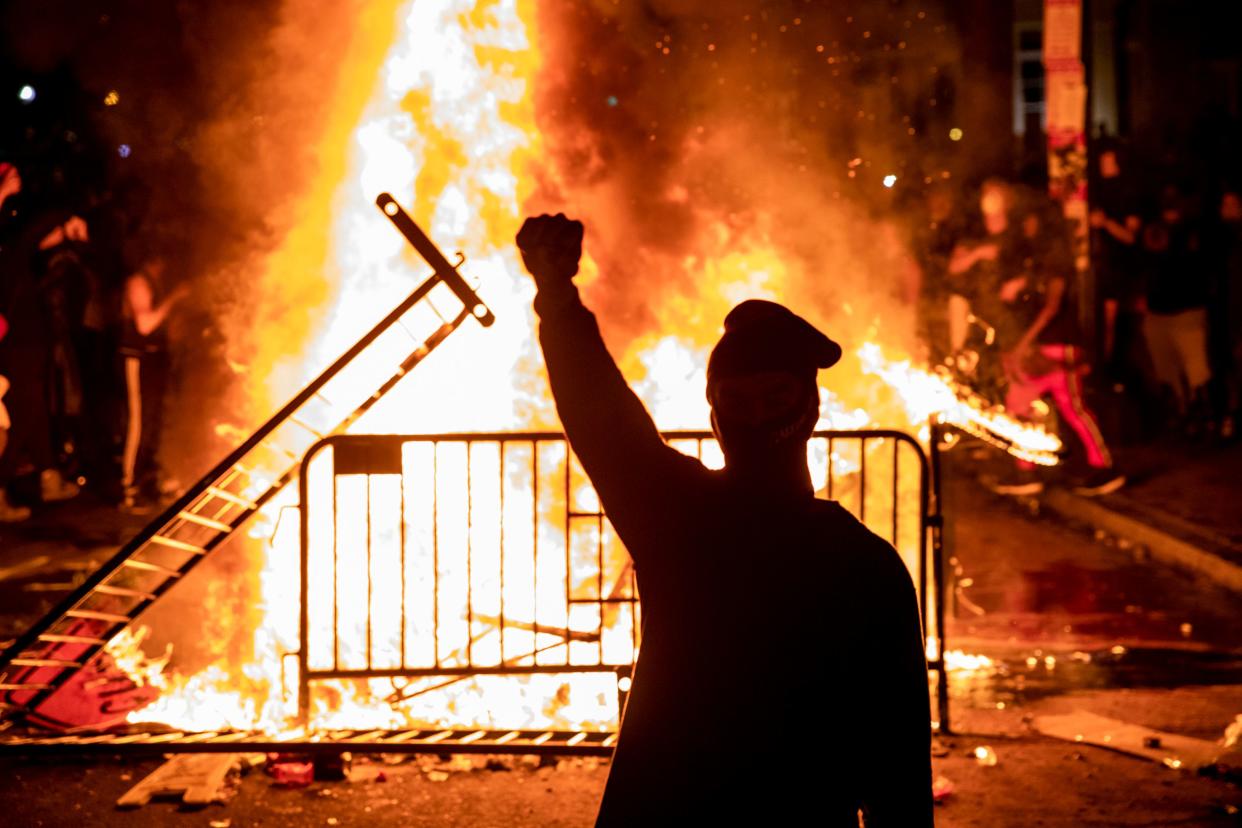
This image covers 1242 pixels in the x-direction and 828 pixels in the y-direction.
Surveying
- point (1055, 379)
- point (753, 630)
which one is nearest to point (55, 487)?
point (1055, 379)

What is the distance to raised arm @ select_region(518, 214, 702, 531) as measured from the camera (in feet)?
9.16

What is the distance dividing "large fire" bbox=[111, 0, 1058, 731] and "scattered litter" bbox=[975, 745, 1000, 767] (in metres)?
1.96

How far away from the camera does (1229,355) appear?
636 inches

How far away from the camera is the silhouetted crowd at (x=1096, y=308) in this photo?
1378 cm

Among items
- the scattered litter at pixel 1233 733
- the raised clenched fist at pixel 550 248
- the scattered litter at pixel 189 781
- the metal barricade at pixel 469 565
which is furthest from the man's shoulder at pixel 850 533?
the scattered litter at pixel 1233 733

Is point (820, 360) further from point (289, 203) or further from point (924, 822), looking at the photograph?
point (289, 203)

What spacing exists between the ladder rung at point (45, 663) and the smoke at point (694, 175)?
520 cm

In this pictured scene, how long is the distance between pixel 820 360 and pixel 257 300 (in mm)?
8211

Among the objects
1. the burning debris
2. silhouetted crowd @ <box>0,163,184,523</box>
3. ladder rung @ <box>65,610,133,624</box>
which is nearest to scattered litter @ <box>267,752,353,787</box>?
the burning debris

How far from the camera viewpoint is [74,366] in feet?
46.3

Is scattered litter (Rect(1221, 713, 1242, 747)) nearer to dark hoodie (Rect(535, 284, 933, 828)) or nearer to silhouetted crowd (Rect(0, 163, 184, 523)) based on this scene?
dark hoodie (Rect(535, 284, 933, 828))

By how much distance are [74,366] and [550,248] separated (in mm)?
12344

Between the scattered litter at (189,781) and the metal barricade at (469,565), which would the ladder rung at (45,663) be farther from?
the metal barricade at (469,565)

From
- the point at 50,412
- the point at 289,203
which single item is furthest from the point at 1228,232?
the point at 50,412
